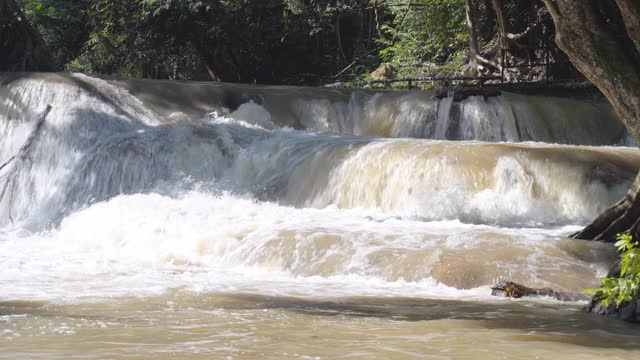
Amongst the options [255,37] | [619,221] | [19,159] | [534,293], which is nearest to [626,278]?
[534,293]

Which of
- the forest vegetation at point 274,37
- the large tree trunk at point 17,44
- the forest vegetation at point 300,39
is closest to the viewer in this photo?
the large tree trunk at point 17,44

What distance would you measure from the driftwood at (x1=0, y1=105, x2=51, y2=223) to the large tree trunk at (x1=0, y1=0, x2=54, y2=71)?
312cm

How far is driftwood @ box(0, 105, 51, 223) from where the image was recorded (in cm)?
1385

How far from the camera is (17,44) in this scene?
17.5 m

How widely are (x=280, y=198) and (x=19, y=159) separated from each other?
14.5 ft

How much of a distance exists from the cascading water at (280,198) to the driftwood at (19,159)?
0.07 meters

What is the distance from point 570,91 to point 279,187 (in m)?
7.82

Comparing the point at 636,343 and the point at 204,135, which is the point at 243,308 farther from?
the point at 204,135

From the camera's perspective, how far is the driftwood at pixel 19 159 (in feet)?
45.4


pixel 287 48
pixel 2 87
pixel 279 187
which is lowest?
pixel 279 187

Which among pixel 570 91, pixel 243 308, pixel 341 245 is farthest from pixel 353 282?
pixel 570 91

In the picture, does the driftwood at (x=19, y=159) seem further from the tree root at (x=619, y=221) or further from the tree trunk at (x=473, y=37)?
the tree trunk at (x=473, y=37)

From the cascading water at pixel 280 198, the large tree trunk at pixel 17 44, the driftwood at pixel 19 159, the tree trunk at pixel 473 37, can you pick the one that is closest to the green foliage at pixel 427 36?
the tree trunk at pixel 473 37

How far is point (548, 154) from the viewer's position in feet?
36.9
